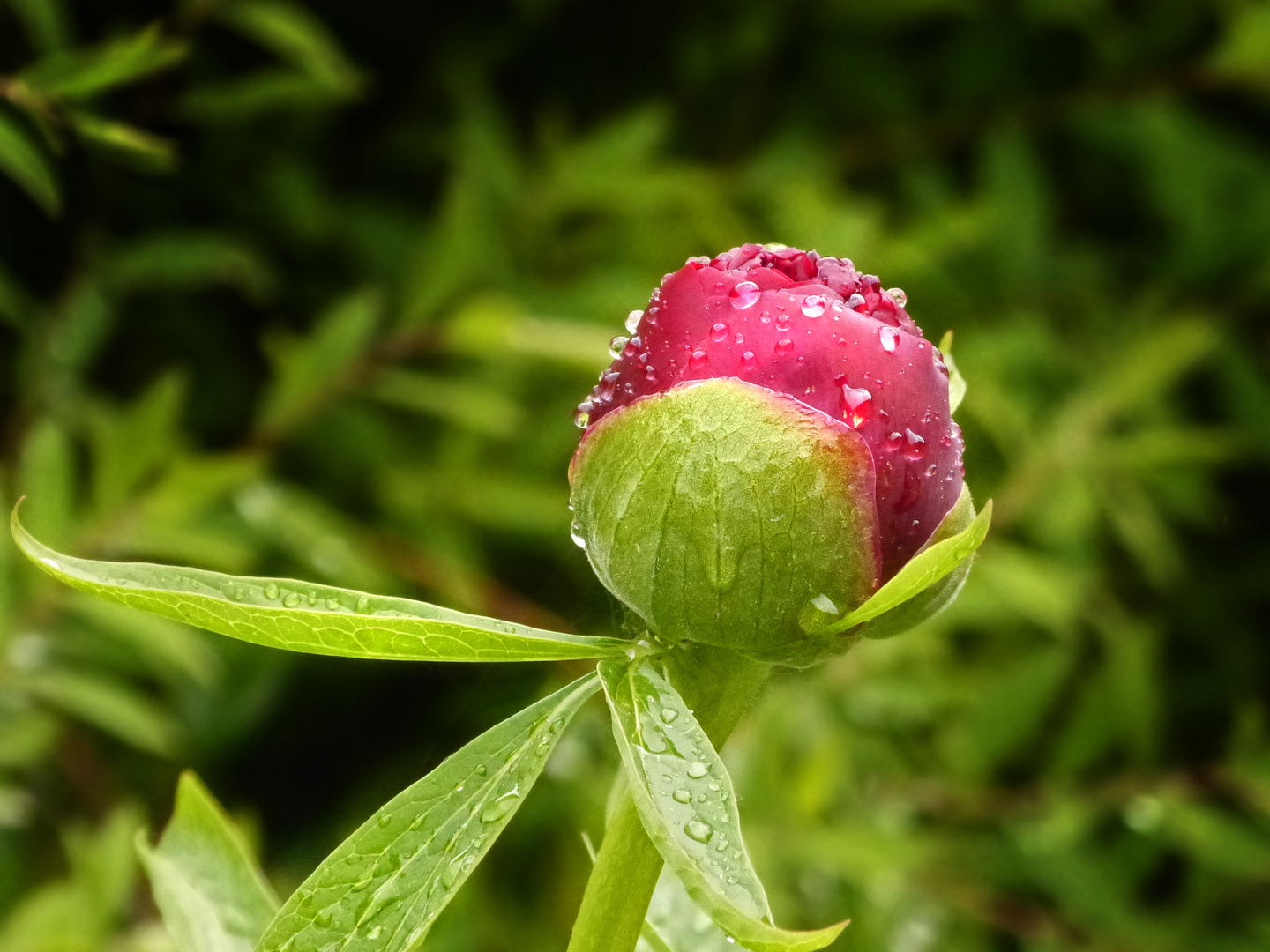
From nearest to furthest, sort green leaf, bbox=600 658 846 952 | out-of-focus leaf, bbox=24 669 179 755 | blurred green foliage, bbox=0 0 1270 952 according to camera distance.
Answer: green leaf, bbox=600 658 846 952, out-of-focus leaf, bbox=24 669 179 755, blurred green foliage, bbox=0 0 1270 952

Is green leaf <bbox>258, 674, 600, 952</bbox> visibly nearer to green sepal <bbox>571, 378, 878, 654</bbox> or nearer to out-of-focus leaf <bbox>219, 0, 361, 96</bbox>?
green sepal <bbox>571, 378, 878, 654</bbox>

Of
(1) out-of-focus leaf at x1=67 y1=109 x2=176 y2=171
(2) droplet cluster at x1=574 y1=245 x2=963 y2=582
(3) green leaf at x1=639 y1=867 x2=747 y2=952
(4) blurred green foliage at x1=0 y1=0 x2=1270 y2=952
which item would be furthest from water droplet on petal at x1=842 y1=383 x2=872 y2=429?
(4) blurred green foliage at x1=0 y1=0 x2=1270 y2=952

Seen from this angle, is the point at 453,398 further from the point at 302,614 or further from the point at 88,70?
the point at 302,614

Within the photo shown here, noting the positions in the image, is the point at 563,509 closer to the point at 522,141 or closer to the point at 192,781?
the point at 522,141

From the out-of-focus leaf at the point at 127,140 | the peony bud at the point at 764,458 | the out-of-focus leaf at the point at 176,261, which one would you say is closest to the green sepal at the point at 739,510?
the peony bud at the point at 764,458

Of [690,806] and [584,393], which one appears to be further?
[584,393]

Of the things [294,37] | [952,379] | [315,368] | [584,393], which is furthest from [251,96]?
[952,379]
